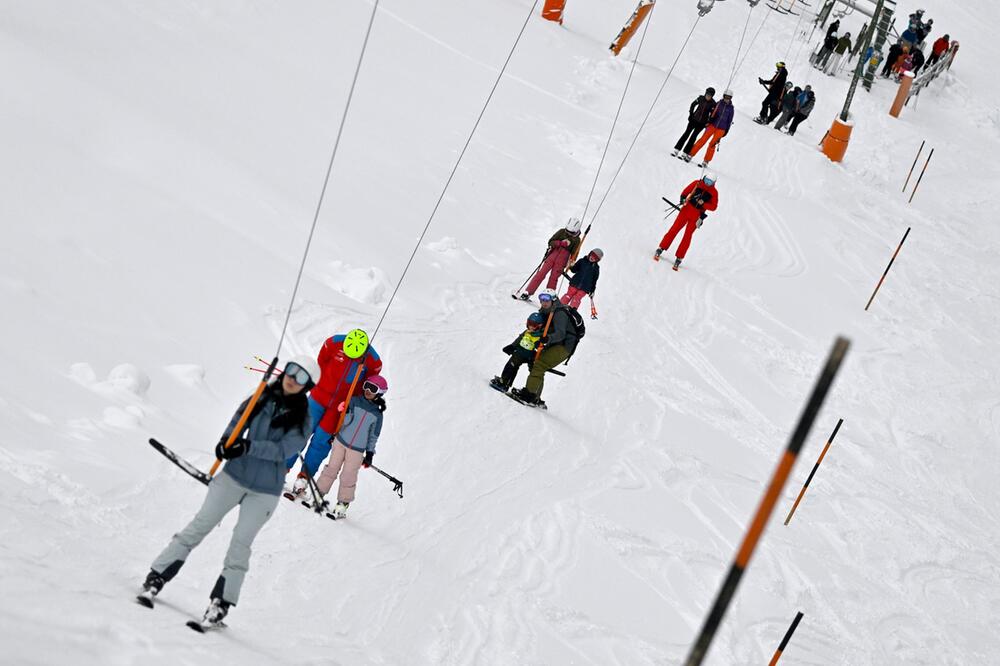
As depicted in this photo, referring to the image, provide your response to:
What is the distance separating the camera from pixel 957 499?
47.2 feet

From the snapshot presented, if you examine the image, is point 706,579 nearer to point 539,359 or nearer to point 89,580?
point 539,359

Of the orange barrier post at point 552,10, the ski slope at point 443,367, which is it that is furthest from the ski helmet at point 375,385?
the orange barrier post at point 552,10

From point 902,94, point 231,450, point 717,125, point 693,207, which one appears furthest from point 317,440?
point 902,94

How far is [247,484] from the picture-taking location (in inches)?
237

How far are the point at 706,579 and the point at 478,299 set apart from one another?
581cm

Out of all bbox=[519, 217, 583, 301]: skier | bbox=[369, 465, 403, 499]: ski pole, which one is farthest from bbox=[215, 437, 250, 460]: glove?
bbox=[519, 217, 583, 301]: skier

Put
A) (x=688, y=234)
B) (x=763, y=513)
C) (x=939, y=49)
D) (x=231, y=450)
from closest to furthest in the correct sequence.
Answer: (x=763, y=513)
(x=231, y=450)
(x=688, y=234)
(x=939, y=49)

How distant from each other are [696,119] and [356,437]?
16.1 m

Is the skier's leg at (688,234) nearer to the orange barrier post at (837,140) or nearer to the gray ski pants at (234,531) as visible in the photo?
the orange barrier post at (837,140)

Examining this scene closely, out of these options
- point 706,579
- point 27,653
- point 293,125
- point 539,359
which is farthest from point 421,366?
point 27,653

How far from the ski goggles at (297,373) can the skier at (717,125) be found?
1729cm

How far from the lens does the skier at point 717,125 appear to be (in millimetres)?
21891

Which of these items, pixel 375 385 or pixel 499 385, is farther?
pixel 499 385

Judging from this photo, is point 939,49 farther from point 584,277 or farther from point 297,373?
point 297,373
